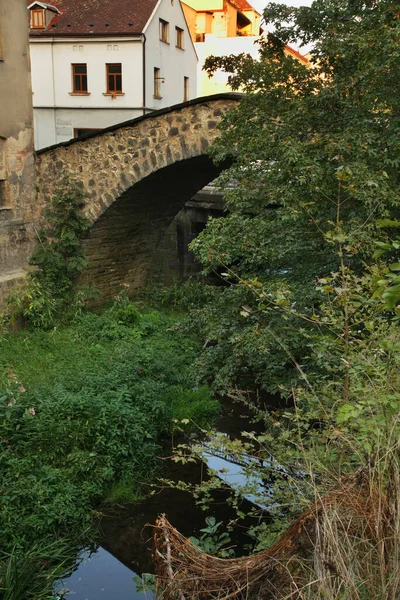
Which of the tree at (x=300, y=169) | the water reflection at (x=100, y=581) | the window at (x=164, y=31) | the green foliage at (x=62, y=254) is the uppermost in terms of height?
the window at (x=164, y=31)

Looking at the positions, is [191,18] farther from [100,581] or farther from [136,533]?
[100,581]

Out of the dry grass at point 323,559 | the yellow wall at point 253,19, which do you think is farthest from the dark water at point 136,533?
the yellow wall at point 253,19

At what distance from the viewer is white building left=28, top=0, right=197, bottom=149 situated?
18531 millimetres

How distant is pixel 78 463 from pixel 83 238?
5255mm

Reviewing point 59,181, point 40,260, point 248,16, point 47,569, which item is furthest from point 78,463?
point 248,16

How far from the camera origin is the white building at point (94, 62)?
1853cm

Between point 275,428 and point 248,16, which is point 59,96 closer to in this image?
point 248,16

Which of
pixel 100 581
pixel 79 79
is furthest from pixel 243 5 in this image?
pixel 100 581

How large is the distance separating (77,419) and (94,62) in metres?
15.5

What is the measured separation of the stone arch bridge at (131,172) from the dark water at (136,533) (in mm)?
4830

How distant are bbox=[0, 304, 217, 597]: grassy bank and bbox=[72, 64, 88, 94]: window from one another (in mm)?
12661

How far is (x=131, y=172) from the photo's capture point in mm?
9539

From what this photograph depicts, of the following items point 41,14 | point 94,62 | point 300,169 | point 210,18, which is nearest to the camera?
point 300,169

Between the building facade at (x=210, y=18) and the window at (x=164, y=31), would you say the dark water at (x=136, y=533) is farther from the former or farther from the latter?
the building facade at (x=210, y=18)
